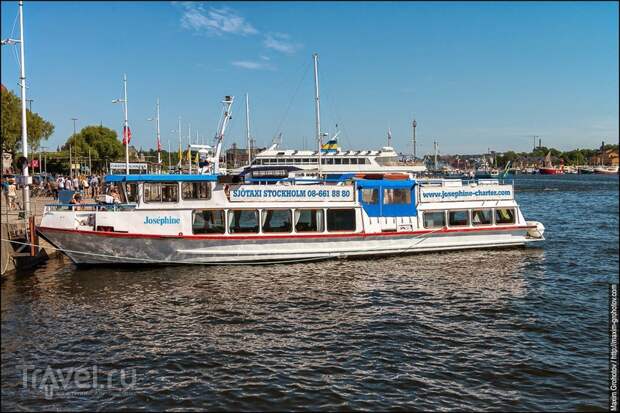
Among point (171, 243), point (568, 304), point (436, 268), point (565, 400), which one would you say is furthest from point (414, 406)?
point (171, 243)

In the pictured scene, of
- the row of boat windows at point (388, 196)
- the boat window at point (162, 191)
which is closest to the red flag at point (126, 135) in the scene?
the boat window at point (162, 191)

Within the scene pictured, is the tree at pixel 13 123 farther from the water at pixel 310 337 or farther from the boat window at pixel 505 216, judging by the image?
the boat window at pixel 505 216

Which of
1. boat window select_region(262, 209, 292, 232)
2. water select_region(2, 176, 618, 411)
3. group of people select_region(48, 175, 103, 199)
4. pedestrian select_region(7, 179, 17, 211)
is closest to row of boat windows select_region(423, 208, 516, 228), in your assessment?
water select_region(2, 176, 618, 411)

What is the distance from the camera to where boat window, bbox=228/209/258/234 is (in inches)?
886

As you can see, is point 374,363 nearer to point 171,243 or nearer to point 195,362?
point 195,362

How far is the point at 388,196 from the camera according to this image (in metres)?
24.9

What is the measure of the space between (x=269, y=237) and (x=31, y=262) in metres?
10.1

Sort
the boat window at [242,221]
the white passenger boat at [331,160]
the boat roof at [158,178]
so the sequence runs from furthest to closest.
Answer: the white passenger boat at [331,160] → the boat window at [242,221] → the boat roof at [158,178]

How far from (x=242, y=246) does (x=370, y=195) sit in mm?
6761

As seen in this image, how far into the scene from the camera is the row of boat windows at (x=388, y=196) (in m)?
24.5

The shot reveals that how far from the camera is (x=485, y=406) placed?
32.6ft

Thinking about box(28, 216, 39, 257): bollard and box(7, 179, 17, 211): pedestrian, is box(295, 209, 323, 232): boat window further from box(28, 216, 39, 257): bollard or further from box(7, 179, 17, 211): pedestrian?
box(7, 179, 17, 211): pedestrian

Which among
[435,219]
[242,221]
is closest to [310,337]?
[242,221]

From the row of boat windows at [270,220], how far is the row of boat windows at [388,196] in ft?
3.77
